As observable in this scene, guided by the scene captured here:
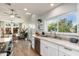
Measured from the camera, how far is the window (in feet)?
8.34

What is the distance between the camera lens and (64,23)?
256 cm

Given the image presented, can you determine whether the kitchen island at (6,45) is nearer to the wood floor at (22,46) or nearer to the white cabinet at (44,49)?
the wood floor at (22,46)

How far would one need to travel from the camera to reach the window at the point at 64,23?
2.54 metres

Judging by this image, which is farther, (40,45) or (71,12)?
(40,45)

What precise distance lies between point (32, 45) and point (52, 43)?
54 centimetres

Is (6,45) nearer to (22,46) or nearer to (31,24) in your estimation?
(22,46)

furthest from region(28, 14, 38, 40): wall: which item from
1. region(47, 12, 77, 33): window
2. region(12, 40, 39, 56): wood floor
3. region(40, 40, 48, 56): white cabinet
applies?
region(40, 40, 48, 56): white cabinet

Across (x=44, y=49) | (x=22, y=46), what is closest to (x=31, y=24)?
(x=22, y=46)

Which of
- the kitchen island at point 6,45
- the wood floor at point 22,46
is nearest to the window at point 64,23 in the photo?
the wood floor at point 22,46

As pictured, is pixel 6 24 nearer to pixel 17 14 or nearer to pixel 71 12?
pixel 17 14

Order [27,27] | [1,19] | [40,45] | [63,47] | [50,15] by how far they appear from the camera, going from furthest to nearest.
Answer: [40,45], [50,15], [27,27], [63,47], [1,19]

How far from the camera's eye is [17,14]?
2291mm

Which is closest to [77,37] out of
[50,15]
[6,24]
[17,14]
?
[50,15]

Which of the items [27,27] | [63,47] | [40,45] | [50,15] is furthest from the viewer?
[40,45]
